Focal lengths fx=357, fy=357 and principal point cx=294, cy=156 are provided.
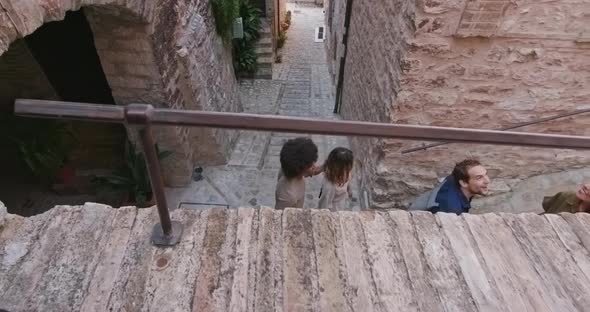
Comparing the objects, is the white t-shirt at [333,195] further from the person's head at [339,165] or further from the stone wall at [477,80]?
the stone wall at [477,80]

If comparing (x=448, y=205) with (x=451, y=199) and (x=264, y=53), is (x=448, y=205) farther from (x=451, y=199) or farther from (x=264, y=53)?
(x=264, y=53)

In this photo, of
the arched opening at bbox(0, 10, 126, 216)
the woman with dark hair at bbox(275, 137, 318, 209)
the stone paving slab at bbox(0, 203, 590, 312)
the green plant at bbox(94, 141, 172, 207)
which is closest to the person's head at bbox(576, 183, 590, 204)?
the stone paving slab at bbox(0, 203, 590, 312)

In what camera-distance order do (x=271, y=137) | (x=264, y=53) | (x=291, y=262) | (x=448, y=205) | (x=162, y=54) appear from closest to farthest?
(x=291, y=262)
(x=448, y=205)
(x=162, y=54)
(x=271, y=137)
(x=264, y=53)

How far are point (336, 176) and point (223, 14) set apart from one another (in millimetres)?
4049

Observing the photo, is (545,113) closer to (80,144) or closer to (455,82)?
(455,82)

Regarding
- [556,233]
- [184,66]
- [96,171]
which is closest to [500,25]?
[556,233]

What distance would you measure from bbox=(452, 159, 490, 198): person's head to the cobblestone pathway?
6.17ft

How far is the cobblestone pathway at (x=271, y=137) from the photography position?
468 centimetres

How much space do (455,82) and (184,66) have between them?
9.83 ft

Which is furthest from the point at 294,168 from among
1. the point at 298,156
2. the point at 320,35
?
the point at 320,35

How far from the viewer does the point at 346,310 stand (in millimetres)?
1244

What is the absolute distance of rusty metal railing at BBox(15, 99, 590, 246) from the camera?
1024mm

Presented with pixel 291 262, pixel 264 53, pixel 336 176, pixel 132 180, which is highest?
pixel 291 262

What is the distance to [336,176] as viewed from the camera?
276 centimetres
